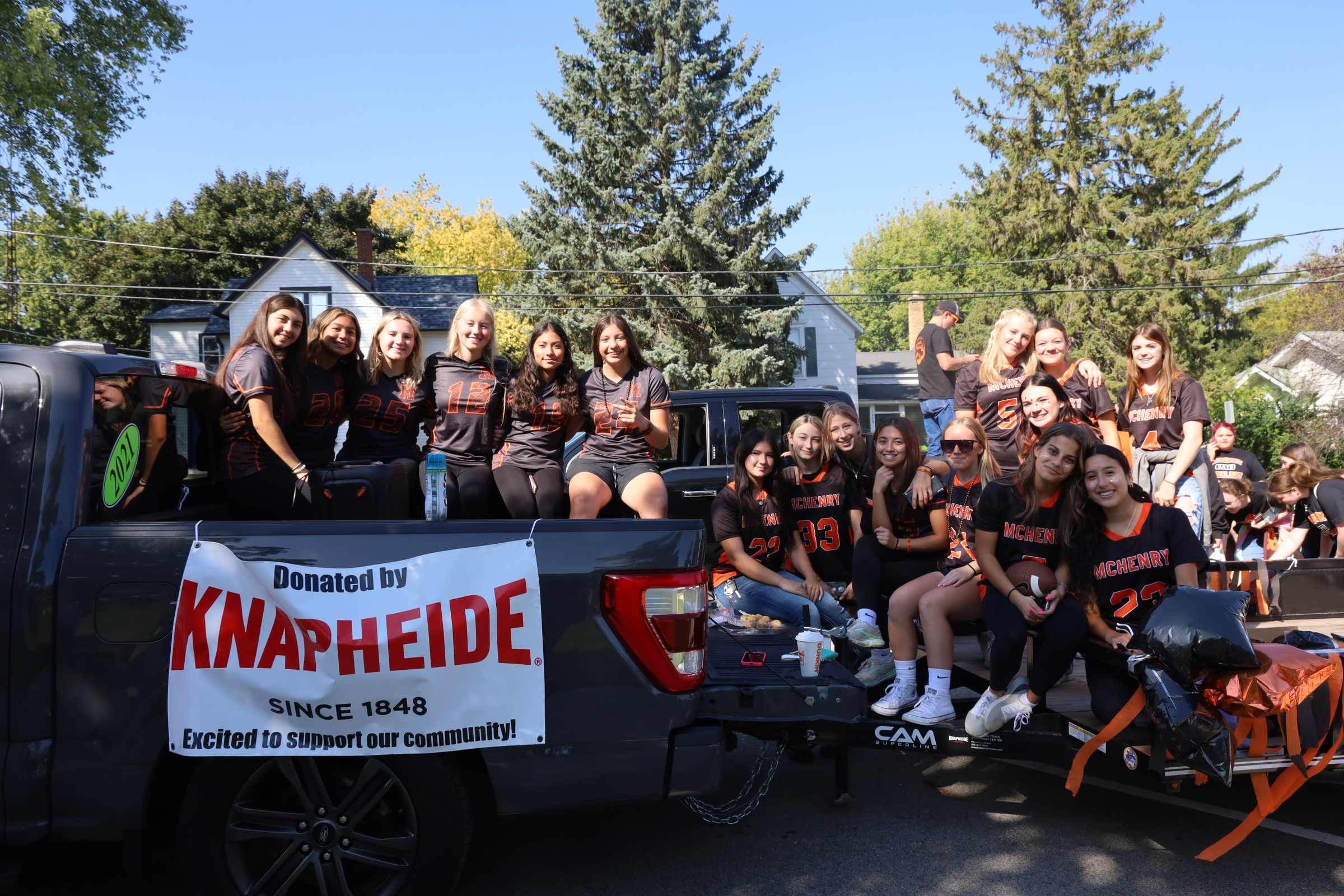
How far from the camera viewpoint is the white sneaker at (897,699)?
4012 mm

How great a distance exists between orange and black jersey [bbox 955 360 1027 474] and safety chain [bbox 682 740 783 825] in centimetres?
222

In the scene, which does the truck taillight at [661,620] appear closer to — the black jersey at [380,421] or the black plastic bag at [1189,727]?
the black plastic bag at [1189,727]

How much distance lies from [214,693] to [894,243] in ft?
214

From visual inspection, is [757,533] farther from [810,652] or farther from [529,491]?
[810,652]

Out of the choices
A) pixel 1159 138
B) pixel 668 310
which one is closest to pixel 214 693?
pixel 668 310

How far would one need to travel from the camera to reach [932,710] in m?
3.87

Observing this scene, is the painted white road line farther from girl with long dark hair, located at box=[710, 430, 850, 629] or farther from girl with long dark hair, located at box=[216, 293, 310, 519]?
girl with long dark hair, located at box=[216, 293, 310, 519]

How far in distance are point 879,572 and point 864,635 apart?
45 centimetres

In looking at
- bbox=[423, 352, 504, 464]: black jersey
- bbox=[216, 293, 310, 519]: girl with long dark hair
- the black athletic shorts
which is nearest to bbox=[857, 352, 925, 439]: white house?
the black athletic shorts

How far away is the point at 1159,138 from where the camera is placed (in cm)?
2905

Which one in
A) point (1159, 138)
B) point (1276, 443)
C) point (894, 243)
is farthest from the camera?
point (894, 243)

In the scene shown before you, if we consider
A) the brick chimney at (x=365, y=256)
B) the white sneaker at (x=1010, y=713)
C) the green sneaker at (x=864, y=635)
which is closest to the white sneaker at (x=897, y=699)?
the green sneaker at (x=864, y=635)

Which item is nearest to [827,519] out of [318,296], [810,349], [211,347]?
[810,349]

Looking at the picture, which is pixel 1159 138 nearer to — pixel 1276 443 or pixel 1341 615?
pixel 1276 443
